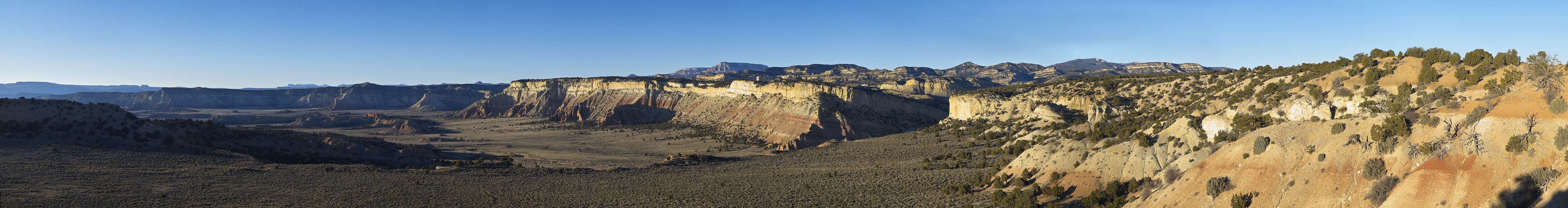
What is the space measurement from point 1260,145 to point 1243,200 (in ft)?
12.2

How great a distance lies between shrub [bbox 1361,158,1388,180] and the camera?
20.6m

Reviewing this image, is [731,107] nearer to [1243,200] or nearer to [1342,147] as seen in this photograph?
[1243,200]

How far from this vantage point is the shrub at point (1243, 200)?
2167 cm

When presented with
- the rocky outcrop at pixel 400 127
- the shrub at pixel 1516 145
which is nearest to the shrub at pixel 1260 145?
the shrub at pixel 1516 145

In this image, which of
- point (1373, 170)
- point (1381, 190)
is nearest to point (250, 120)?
point (1373, 170)

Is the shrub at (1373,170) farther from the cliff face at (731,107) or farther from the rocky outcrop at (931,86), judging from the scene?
the rocky outcrop at (931,86)

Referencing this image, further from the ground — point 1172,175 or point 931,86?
point 931,86

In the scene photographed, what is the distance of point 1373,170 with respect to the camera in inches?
814

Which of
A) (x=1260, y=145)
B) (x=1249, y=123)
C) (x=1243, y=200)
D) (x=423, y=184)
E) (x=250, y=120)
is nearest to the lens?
(x=1243, y=200)

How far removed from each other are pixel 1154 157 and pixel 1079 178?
309cm

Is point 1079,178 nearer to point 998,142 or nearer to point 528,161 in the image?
point 998,142

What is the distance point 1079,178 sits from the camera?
30.3m

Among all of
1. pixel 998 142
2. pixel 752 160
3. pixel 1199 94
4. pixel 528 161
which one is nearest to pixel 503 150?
pixel 528 161

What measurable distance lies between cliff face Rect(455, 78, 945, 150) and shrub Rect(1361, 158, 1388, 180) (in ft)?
156
